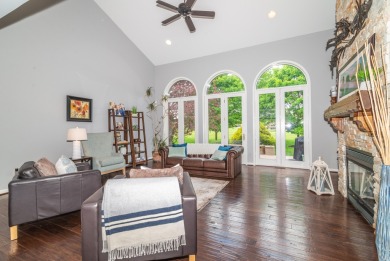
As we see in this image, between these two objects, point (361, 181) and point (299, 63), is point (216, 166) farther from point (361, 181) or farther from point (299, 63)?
point (299, 63)

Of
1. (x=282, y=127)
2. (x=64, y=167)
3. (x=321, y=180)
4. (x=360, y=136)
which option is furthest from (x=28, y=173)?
(x=282, y=127)

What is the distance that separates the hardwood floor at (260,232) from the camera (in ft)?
6.05

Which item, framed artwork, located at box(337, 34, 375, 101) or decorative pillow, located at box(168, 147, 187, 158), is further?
decorative pillow, located at box(168, 147, 187, 158)

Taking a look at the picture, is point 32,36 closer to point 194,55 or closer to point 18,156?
point 18,156

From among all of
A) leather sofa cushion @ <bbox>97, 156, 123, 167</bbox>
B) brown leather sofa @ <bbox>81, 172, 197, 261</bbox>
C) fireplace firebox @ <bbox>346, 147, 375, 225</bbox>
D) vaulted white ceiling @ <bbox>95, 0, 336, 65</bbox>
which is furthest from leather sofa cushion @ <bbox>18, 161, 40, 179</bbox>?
vaulted white ceiling @ <bbox>95, 0, 336, 65</bbox>

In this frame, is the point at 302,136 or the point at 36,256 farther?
the point at 302,136

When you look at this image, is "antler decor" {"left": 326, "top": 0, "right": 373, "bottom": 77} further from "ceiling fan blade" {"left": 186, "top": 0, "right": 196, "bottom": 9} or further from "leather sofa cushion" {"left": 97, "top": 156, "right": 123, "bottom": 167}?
"leather sofa cushion" {"left": 97, "top": 156, "right": 123, "bottom": 167}

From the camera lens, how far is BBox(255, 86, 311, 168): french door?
5.33 metres

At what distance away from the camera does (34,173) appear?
2297 mm

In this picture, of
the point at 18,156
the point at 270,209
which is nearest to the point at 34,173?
the point at 18,156

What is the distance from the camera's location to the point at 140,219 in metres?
1.56

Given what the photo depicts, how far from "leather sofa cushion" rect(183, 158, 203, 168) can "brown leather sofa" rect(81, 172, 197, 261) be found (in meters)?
2.97

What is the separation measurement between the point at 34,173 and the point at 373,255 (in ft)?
12.5

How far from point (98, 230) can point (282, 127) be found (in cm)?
537
